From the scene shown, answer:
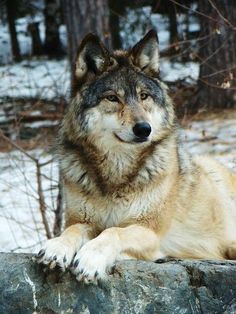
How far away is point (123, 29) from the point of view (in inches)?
643

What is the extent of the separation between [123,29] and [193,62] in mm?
2967

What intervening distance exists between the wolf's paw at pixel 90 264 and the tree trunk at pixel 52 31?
48.7 feet

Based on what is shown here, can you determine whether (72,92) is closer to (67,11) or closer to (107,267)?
(107,267)

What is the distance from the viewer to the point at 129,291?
12.4ft

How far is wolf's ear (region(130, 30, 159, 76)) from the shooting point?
4562mm

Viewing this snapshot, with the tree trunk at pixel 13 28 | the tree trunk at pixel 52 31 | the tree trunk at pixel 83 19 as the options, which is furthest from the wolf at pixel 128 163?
the tree trunk at pixel 52 31

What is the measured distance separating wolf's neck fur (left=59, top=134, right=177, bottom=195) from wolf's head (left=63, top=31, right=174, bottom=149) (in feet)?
0.29

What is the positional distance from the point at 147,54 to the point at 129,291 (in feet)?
5.80

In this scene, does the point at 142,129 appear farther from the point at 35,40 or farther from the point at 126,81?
the point at 35,40

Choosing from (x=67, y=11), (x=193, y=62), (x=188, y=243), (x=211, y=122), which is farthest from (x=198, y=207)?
(x=193, y=62)

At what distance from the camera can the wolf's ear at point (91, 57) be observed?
4.36 metres

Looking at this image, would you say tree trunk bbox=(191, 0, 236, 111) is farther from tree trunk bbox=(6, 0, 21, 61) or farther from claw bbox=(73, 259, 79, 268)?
tree trunk bbox=(6, 0, 21, 61)

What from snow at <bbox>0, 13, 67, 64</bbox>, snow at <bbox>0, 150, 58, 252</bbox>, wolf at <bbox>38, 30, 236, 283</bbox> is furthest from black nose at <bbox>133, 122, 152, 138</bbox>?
snow at <bbox>0, 13, 67, 64</bbox>

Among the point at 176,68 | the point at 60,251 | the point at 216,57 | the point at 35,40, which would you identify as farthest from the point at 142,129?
the point at 35,40
